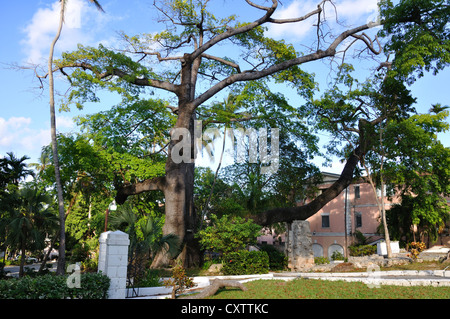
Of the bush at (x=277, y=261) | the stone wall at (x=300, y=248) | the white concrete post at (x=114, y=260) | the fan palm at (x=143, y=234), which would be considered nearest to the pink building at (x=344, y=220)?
the bush at (x=277, y=261)

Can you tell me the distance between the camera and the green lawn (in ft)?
33.3

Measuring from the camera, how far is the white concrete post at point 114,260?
9.92 m

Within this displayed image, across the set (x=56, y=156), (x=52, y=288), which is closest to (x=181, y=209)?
(x=56, y=156)

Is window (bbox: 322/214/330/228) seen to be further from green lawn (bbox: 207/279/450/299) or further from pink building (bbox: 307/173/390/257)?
green lawn (bbox: 207/279/450/299)

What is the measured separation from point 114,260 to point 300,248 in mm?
13137

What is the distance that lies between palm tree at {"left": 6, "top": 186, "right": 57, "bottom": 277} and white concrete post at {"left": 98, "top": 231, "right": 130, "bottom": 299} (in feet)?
36.9

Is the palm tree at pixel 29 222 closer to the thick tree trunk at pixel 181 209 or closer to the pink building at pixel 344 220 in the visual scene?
the thick tree trunk at pixel 181 209

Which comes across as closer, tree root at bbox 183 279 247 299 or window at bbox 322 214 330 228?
tree root at bbox 183 279 247 299

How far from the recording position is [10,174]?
2186 centimetres

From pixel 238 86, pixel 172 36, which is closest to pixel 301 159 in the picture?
pixel 238 86

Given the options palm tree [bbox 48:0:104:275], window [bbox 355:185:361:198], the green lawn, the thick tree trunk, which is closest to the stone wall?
the thick tree trunk

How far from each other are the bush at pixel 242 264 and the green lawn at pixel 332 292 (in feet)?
16.6
